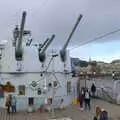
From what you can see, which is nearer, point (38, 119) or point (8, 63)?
point (38, 119)

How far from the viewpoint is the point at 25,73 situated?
23.8 meters

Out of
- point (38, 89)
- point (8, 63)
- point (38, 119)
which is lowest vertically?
point (38, 119)

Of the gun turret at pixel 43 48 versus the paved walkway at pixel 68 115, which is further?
the gun turret at pixel 43 48

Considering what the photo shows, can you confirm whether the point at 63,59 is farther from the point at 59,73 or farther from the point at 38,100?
the point at 38,100

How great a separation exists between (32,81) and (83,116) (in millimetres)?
5193

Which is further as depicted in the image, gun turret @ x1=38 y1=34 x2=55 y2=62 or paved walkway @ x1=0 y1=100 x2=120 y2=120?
gun turret @ x1=38 y1=34 x2=55 y2=62

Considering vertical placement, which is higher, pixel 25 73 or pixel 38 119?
pixel 25 73

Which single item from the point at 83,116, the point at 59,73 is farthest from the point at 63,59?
the point at 83,116

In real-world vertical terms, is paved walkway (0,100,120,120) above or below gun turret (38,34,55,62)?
below

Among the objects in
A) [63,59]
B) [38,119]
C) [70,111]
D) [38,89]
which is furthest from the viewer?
[63,59]

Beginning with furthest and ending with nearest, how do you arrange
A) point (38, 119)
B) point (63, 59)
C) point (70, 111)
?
1. point (63, 59)
2. point (70, 111)
3. point (38, 119)

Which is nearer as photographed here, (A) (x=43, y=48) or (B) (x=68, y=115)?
(B) (x=68, y=115)

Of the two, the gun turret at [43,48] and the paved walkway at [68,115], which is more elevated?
the gun turret at [43,48]

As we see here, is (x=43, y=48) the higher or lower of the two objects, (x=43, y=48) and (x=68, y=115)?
the higher
